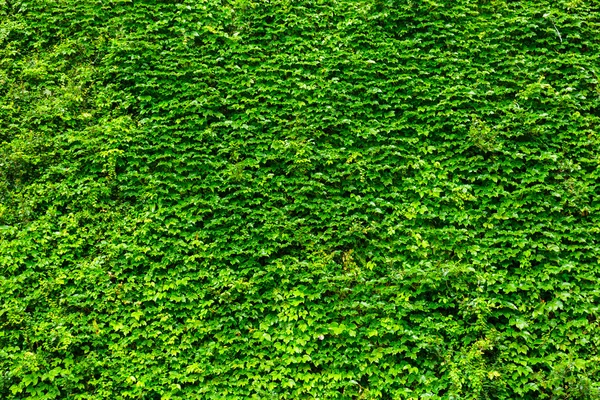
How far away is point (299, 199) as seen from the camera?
594cm

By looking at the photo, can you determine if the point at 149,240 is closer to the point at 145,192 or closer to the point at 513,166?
the point at 145,192

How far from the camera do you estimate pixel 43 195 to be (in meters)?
5.89

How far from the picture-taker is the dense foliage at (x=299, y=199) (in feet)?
16.2

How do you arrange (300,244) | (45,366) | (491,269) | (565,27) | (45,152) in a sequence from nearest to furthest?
(45,366)
(491,269)
(300,244)
(45,152)
(565,27)

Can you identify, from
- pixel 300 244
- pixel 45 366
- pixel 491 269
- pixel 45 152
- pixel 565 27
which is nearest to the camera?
pixel 45 366

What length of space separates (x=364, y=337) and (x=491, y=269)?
5.96 feet

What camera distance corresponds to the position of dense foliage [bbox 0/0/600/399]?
16.2 feet

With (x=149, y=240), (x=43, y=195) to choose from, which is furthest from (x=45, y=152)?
(x=149, y=240)

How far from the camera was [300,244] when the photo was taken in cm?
571

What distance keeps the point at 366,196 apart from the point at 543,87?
127 inches

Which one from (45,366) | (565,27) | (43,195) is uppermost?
(565,27)

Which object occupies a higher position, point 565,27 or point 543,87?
point 565,27

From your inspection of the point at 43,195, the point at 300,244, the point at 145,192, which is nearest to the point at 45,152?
the point at 43,195

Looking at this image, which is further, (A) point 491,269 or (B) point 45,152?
(B) point 45,152
